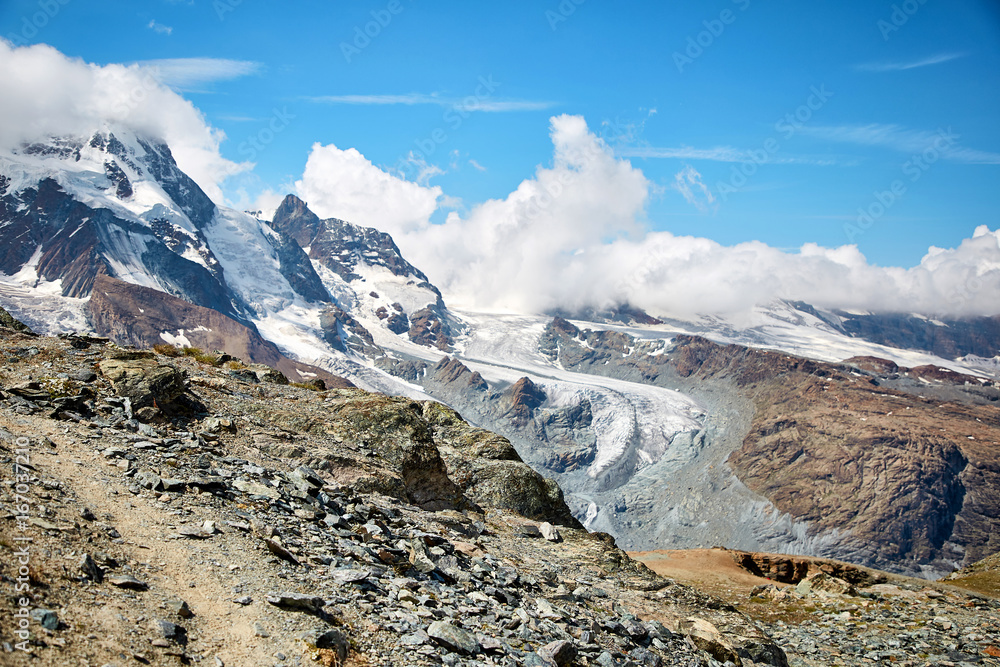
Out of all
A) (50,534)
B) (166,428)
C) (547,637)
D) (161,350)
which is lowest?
(547,637)

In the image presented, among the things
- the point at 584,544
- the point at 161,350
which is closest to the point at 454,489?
the point at 584,544

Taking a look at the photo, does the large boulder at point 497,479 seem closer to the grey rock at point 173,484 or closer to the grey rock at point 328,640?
the grey rock at point 173,484

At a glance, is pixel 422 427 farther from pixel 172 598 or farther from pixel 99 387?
pixel 172 598

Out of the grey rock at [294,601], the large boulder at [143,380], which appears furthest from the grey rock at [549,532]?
the grey rock at [294,601]

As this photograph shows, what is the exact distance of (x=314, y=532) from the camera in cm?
1577

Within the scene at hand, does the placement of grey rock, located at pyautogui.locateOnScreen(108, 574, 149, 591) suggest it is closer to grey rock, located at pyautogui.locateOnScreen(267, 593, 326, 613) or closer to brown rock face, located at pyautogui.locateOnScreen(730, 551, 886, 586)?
grey rock, located at pyautogui.locateOnScreen(267, 593, 326, 613)

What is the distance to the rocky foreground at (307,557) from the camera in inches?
421

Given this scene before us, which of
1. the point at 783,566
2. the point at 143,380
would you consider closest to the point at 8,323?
the point at 143,380

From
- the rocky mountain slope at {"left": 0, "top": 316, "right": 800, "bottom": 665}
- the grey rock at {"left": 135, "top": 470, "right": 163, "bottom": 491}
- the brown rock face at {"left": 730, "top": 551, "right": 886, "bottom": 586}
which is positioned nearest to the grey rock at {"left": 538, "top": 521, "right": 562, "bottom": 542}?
the rocky mountain slope at {"left": 0, "top": 316, "right": 800, "bottom": 665}

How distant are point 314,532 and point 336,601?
10.9ft
